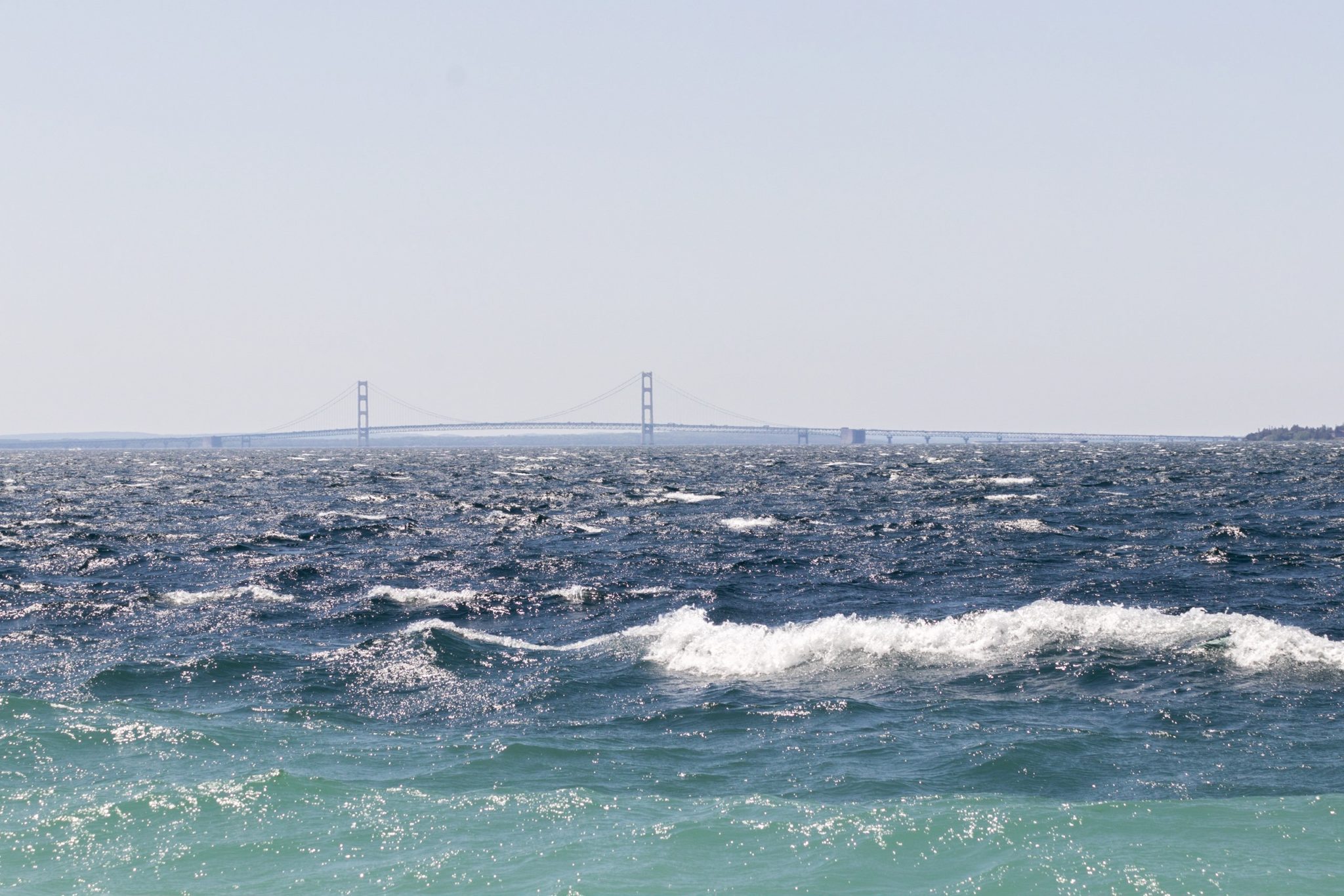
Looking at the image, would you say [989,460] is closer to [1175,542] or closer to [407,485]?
[407,485]

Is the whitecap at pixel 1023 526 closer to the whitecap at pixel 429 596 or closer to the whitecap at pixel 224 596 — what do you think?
the whitecap at pixel 429 596

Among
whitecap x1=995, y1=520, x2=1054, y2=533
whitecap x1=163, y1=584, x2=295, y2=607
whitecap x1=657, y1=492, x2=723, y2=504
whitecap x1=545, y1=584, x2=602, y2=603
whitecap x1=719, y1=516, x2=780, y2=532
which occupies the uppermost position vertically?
whitecap x1=995, y1=520, x2=1054, y2=533

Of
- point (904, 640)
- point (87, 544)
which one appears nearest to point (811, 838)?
point (904, 640)

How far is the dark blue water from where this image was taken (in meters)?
11.0

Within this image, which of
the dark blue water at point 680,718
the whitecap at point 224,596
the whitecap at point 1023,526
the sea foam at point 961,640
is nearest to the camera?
the dark blue water at point 680,718

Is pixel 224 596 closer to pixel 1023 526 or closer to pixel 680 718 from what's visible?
pixel 680 718

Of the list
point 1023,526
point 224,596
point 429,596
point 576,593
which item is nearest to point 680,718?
point 576,593

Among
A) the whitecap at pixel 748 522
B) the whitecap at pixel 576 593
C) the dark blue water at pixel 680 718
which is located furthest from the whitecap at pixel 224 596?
the whitecap at pixel 748 522

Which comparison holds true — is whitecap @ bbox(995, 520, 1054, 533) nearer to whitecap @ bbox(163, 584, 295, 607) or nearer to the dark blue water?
the dark blue water

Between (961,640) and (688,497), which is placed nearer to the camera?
(961,640)

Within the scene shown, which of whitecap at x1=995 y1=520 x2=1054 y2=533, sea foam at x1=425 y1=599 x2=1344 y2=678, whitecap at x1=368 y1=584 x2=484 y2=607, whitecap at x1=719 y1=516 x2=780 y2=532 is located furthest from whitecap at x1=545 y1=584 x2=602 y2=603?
whitecap at x1=995 y1=520 x2=1054 y2=533

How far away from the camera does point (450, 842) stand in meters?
11.3

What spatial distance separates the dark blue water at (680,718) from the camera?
36.0 ft

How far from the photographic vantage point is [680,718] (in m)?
16.2
